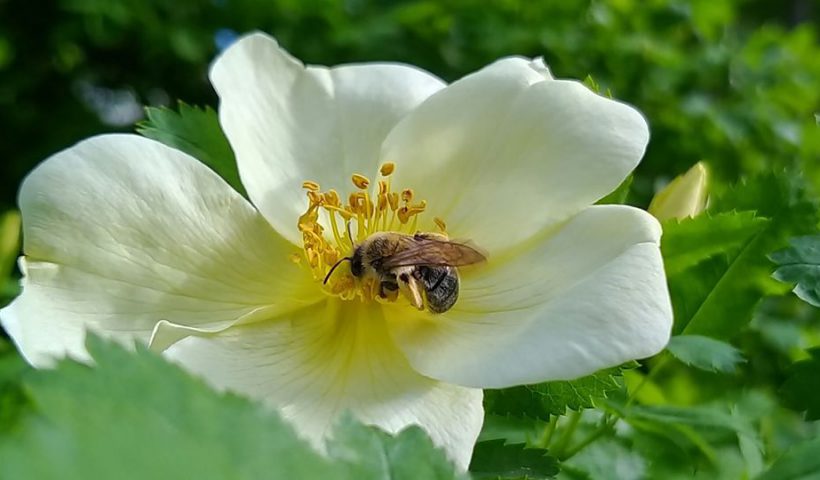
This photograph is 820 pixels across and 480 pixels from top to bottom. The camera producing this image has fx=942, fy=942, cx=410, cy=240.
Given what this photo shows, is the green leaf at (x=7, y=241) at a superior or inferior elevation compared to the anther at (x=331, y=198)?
inferior

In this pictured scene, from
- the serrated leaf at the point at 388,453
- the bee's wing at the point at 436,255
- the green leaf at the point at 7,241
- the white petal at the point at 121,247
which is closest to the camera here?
the serrated leaf at the point at 388,453

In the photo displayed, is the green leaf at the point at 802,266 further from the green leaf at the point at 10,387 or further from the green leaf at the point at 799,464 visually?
the green leaf at the point at 10,387

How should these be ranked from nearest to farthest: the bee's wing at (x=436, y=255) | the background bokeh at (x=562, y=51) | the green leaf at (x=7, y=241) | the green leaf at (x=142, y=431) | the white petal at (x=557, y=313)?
the green leaf at (x=142, y=431) → the white petal at (x=557, y=313) → the bee's wing at (x=436, y=255) → the green leaf at (x=7, y=241) → the background bokeh at (x=562, y=51)

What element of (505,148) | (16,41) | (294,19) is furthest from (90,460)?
(16,41)

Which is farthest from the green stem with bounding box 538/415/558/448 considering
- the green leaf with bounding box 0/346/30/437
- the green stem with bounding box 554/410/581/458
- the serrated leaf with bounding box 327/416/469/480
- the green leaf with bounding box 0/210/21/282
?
the green leaf with bounding box 0/210/21/282

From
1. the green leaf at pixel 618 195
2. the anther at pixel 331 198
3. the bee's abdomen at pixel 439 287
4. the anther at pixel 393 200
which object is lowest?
the bee's abdomen at pixel 439 287

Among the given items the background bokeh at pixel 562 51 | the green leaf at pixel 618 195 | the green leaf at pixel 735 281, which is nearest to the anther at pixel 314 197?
the green leaf at pixel 618 195

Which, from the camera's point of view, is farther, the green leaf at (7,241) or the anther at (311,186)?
the green leaf at (7,241)
